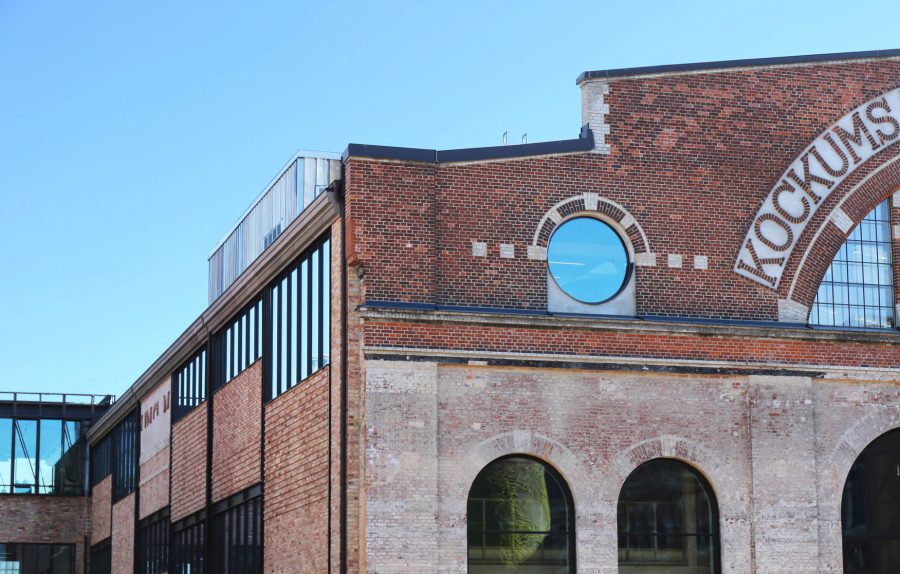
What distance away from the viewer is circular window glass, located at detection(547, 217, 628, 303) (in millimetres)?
27766

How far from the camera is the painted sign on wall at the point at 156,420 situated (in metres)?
42.8

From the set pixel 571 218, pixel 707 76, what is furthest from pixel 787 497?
pixel 707 76

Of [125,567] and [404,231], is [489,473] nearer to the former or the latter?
[404,231]

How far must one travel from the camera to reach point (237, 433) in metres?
34.2

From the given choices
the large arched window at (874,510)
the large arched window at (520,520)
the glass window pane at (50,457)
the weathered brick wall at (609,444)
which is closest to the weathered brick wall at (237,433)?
the weathered brick wall at (609,444)

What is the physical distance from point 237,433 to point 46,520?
79.8 feet

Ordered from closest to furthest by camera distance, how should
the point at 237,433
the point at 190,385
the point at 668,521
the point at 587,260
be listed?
the point at 668,521, the point at 587,260, the point at 237,433, the point at 190,385

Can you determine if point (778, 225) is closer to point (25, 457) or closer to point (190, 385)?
point (190, 385)

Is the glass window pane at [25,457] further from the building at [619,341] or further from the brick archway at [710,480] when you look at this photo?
the brick archway at [710,480]

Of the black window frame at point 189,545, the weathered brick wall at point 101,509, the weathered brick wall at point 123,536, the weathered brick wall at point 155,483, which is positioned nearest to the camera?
the black window frame at point 189,545

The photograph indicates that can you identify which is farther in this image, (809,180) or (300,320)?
(300,320)

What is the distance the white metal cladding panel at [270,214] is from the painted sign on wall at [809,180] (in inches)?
319

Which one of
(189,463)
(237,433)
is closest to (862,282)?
(237,433)

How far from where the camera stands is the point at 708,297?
92.4ft
